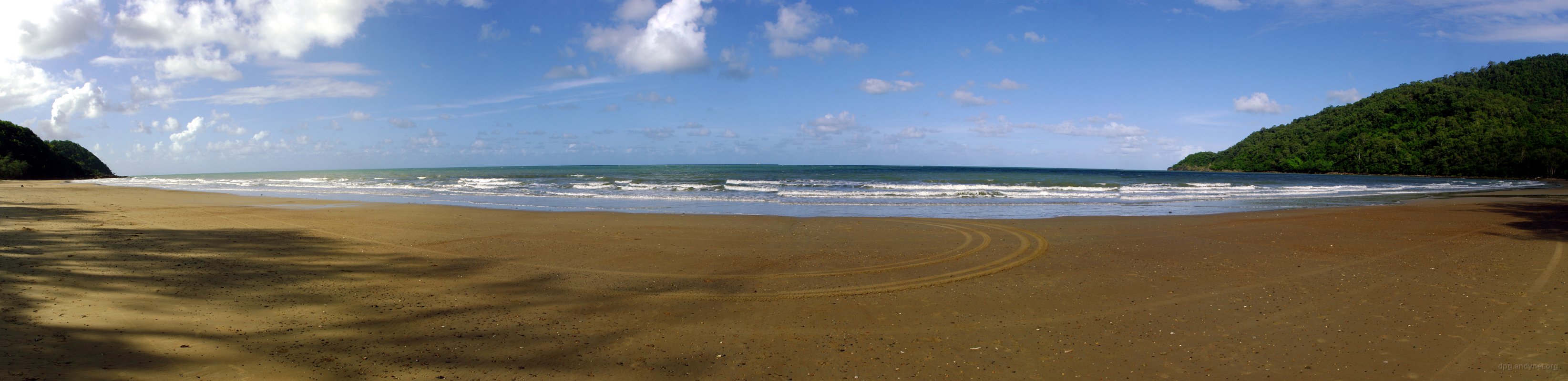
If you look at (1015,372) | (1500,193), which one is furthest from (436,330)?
(1500,193)

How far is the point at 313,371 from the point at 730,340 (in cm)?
263

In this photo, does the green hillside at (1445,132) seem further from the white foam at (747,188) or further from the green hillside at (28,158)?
the green hillside at (28,158)

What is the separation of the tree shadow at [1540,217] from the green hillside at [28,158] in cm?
7720

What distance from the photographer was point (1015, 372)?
3859mm

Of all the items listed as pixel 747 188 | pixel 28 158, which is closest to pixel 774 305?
pixel 747 188

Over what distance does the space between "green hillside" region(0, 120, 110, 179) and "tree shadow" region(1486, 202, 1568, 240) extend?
3039 inches

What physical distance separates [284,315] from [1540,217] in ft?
77.0

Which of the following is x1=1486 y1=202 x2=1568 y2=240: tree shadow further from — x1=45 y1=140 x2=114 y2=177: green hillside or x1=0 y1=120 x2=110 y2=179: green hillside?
x1=45 y1=140 x2=114 y2=177: green hillside

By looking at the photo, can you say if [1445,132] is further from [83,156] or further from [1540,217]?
[83,156]

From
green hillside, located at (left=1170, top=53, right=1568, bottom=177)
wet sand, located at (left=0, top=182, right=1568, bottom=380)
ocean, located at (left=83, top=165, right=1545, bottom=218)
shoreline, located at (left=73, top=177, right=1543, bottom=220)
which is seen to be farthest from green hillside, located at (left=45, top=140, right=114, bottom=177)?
green hillside, located at (left=1170, top=53, right=1568, bottom=177)

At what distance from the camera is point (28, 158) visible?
48.4 metres

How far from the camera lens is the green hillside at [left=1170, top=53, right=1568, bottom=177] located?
60875 millimetres

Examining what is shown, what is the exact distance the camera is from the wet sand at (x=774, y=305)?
395cm

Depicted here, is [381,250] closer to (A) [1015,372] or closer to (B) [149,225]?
(B) [149,225]
